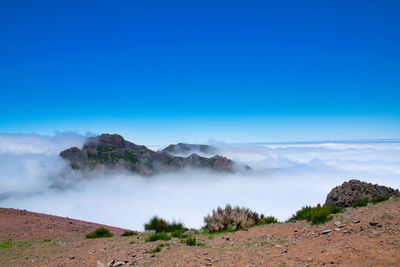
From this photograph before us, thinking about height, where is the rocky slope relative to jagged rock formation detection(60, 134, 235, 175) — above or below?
below

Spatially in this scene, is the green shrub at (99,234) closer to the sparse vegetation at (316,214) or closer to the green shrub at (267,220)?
the green shrub at (267,220)

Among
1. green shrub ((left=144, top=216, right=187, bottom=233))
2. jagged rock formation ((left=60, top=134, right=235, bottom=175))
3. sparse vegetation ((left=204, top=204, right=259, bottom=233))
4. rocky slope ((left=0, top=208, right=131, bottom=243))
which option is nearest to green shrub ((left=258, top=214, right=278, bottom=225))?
sparse vegetation ((left=204, top=204, right=259, bottom=233))

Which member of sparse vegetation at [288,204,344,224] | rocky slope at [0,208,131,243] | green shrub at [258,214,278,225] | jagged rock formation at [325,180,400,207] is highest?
jagged rock formation at [325,180,400,207]

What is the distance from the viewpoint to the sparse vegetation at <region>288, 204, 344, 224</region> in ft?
30.5

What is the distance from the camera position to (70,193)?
454 ft

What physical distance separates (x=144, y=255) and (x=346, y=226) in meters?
6.12

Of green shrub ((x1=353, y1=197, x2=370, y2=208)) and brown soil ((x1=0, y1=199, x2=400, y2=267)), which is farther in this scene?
green shrub ((x1=353, y1=197, x2=370, y2=208))

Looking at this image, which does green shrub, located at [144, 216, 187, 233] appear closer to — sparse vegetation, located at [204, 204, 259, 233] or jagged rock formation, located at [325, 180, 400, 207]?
sparse vegetation, located at [204, 204, 259, 233]

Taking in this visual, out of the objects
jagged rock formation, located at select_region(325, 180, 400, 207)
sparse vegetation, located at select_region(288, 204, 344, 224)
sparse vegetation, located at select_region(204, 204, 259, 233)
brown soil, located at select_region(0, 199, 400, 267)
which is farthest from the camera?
jagged rock formation, located at select_region(325, 180, 400, 207)

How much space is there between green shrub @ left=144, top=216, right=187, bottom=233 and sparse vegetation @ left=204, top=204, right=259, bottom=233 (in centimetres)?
199

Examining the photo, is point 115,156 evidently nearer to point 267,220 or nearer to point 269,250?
point 267,220

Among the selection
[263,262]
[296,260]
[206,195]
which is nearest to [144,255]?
[263,262]

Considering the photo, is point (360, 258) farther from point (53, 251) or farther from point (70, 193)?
point (70, 193)

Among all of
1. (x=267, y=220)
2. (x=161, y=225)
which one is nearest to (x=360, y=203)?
(x=267, y=220)
